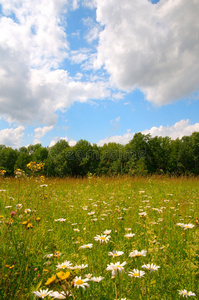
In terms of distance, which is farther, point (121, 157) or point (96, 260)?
point (121, 157)

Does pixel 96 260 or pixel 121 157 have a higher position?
pixel 121 157

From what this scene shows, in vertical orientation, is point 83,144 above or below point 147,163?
above

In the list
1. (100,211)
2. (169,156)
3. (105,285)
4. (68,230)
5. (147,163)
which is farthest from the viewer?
(169,156)

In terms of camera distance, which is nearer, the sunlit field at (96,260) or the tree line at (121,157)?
the sunlit field at (96,260)

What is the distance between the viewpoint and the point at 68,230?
2604mm

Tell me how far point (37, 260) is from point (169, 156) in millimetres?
37286

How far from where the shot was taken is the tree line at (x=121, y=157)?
33.1 m

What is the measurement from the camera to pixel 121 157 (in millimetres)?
34500

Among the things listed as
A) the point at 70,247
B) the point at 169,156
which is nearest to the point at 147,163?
the point at 169,156

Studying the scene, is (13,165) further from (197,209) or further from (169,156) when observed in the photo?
(197,209)

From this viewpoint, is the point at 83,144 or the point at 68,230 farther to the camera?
the point at 83,144

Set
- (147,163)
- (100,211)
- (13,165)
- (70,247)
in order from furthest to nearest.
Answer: (13,165) → (147,163) → (100,211) → (70,247)

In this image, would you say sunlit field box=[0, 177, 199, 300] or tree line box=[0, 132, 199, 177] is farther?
tree line box=[0, 132, 199, 177]

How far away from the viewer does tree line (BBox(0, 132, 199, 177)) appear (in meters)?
33.1
